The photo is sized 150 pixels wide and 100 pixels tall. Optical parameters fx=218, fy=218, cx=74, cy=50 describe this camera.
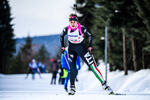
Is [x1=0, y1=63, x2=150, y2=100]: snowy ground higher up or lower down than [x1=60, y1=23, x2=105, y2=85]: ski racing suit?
lower down

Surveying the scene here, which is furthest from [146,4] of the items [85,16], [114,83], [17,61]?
[17,61]

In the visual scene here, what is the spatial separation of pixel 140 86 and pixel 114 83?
4.90m

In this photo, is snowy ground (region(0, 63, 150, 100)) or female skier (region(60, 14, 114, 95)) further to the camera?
female skier (region(60, 14, 114, 95))

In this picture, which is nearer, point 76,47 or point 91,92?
point 76,47

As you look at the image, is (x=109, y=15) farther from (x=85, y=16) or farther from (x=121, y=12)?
(x=85, y=16)

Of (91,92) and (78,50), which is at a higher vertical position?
(78,50)

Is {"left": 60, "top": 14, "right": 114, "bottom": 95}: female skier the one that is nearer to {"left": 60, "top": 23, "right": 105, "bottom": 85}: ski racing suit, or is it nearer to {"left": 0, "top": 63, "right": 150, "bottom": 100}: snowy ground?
{"left": 60, "top": 23, "right": 105, "bottom": 85}: ski racing suit

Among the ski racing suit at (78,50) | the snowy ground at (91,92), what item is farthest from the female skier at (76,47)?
the snowy ground at (91,92)

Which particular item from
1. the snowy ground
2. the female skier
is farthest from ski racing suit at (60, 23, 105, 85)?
the snowy ground

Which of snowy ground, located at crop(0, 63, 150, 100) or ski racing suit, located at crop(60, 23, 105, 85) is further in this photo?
ski racing suit, located at crop(60, 23, 105, 85)

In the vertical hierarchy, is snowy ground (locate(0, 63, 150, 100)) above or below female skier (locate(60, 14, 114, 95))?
below

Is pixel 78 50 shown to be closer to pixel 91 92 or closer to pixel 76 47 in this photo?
pixel 76 47

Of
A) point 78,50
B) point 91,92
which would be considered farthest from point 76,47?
point 91,92

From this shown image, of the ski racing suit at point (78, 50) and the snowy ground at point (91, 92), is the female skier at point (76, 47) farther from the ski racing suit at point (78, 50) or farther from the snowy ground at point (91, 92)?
the snowy ground at point (91, 92)
